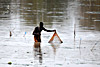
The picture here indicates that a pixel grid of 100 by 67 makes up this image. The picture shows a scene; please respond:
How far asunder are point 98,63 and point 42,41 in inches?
245

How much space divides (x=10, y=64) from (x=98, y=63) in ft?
10.6

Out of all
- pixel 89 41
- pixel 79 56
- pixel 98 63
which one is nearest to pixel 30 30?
pixel 89 41

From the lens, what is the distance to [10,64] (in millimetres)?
13867

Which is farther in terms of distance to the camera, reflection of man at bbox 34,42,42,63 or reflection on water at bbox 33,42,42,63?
reflection of man at bbox 34,42,42,63

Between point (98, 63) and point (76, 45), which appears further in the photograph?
point (76, 45)

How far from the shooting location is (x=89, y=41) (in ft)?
65.1

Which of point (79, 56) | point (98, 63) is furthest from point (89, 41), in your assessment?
point (98, 63)

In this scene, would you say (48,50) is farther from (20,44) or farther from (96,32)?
(96,32)

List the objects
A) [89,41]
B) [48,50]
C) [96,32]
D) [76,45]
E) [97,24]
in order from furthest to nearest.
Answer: [97,24] → [96,32] → [89,41] → [76,45] → [48,50]

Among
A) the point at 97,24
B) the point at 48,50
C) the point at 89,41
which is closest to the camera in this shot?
the point at 48,50

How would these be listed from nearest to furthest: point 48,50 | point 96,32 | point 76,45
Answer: point 48,50, point 76,45, point 96,32

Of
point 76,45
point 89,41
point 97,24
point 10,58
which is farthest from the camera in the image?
point 97,24

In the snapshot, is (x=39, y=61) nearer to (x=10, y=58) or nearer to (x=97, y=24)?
(x=10, y=58)

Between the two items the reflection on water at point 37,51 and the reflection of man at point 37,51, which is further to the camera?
the reflection of man at point 37,51
